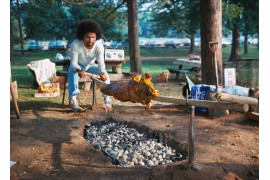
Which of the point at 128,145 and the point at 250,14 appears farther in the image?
the point at 250,14

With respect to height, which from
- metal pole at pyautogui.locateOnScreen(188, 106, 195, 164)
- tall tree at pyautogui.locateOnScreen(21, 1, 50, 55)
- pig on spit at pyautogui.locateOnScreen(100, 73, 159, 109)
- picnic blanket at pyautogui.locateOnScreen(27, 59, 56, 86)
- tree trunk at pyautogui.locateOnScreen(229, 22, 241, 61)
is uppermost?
tall tree at pyautogui.locateOnScreen(21, 1, 50, 55)

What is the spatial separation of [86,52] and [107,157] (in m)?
2.99

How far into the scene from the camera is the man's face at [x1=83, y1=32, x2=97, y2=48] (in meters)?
5.38

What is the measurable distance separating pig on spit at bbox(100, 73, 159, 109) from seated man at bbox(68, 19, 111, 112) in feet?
6.31

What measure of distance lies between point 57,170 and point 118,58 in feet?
21.2

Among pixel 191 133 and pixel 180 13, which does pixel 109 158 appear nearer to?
pixel 191 133

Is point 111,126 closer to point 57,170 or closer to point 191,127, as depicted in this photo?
point 57,170

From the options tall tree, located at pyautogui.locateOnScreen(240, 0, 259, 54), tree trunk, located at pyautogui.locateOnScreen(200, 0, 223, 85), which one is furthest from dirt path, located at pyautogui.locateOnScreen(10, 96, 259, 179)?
tall tree, located at pyautogui.locateOnScreen(240, 0, 259, 54)

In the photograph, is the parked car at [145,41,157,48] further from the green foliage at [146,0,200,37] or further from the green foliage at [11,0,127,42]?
the green foliage at [146,0,200,37]

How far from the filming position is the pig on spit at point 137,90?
2.96m

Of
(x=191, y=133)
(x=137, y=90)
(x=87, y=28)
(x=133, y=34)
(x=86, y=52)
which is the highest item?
(x=133, y=34)

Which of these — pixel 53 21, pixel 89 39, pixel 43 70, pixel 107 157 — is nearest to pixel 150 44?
pixel 53 21

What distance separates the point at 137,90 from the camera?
10.1 feet

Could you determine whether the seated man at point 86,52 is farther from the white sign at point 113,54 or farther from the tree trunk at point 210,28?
the white sign at point 113,54
